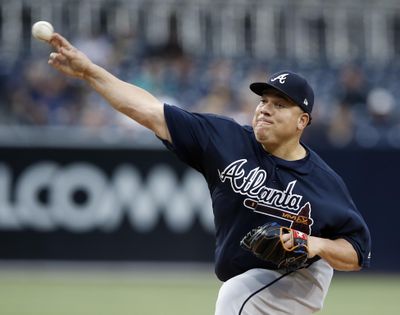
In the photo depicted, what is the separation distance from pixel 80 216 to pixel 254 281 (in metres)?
7.10

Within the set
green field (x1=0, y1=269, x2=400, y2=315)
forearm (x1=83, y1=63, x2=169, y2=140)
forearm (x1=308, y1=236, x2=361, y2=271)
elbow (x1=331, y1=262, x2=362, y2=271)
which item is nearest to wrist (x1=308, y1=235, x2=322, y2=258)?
forearm (x1=308, y1=236, x2=361, y2=271)

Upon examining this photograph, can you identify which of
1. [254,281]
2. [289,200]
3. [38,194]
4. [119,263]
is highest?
[289,200]

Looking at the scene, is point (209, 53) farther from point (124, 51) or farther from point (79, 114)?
point (79, 114)

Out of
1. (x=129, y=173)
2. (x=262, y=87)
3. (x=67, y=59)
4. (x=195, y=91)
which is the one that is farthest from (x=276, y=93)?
(x=195, y=91)

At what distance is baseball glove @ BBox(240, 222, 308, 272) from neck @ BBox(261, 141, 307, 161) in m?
0.55

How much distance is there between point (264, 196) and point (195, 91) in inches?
356

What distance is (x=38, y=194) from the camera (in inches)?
483

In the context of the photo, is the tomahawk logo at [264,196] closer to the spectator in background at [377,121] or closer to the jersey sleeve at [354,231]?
the jersey sleeve at [354,231]

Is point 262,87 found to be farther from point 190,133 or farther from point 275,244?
point 275,244

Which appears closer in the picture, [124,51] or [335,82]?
[124,51]

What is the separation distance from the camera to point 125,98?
5270 millimetres

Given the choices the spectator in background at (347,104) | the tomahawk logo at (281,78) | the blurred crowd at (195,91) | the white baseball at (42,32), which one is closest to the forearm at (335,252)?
the tomahawk logo at (281,78)

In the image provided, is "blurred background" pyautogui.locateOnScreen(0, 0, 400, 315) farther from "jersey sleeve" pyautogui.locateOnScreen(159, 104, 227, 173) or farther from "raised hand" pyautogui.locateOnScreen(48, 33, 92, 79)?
"raised hand" pyautogui.locateOnScreen(48, 33, 92, 79)

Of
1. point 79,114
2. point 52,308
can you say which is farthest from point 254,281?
point 79,114
